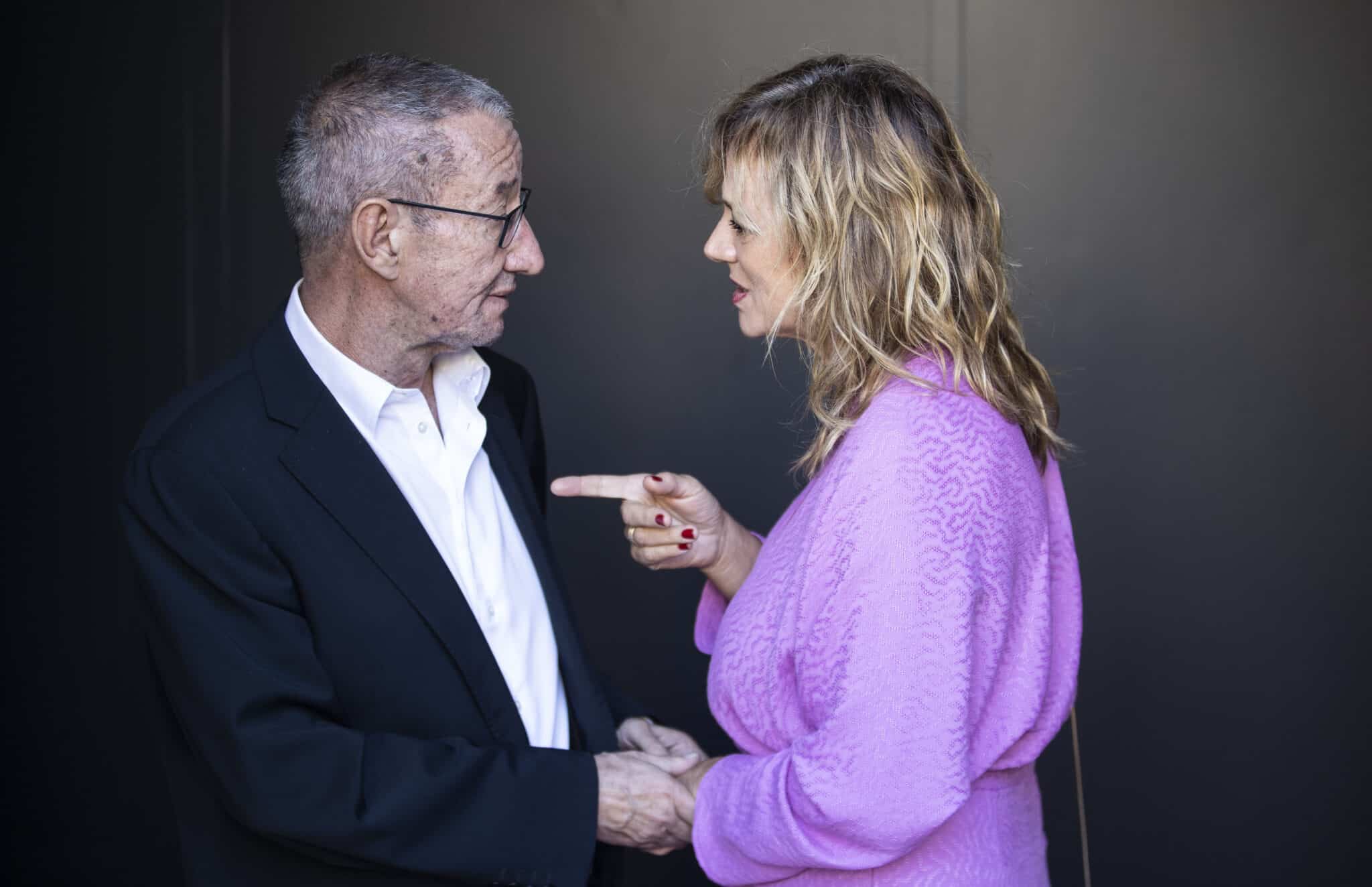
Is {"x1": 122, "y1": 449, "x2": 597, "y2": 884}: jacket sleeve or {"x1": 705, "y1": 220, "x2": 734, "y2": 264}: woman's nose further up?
{"x1": 705, "y1": 220, "x2": 734, "y2": 264}: woman's nose

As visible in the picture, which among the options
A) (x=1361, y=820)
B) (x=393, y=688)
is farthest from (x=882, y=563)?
(x=1361, y=820)

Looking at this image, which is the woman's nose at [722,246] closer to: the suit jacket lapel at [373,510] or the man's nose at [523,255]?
the man's nose at [523,255]

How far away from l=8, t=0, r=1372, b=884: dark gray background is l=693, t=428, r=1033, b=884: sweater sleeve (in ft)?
6.95

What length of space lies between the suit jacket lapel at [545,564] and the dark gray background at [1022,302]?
1543 millimetres

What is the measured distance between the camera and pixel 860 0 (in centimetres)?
363

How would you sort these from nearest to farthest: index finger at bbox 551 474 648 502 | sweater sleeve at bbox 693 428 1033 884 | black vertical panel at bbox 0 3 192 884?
sweater sleeve at bbox 693 428 1033 884, index finger at bbox 551 474 648 502, black vertical panel at bbox 0 3 192 884

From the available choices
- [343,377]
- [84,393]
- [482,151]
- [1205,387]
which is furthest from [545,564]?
[1205,387]

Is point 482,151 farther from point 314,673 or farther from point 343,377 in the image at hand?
point 314,673

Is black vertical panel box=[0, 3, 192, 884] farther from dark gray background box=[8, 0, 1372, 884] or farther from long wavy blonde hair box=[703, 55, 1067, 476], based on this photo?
long wavy blonde hair box=[703, 55, 1067, 476]

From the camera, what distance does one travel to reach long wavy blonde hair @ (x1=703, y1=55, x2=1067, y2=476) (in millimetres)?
1760

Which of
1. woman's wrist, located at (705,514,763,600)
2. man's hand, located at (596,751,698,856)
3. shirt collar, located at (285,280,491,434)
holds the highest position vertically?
shirt collar, located at (285,280,491,434)

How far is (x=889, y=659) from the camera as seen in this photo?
1.54 metres

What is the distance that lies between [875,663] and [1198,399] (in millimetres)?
2382

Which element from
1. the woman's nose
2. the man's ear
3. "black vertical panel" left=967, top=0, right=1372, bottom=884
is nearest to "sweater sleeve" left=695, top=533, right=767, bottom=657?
the woman's nose
